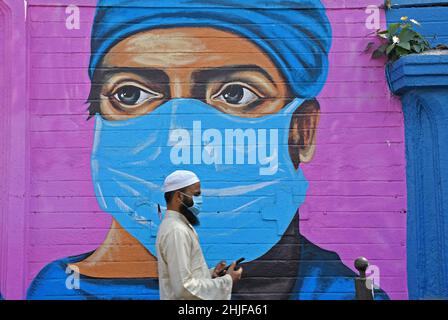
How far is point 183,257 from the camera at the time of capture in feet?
17.9

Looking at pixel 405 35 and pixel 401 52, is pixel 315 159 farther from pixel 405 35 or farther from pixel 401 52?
pixel 405 35

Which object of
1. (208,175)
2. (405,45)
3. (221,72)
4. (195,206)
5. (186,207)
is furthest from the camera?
(221,72)

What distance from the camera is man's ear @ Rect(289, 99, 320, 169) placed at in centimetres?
817

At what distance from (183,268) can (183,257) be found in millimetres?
72

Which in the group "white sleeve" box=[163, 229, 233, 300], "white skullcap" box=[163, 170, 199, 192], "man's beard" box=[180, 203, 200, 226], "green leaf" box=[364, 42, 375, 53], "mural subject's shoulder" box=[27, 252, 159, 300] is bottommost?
"mural subject's shoulder" box=[27, 252, 159, 300]

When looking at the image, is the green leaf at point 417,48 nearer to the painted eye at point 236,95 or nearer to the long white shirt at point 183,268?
the painted eye at point 236,95

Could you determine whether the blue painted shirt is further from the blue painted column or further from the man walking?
the man walking

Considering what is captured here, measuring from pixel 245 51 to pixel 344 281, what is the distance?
2432 mm

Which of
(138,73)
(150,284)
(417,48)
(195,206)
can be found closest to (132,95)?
Result: (138,73)

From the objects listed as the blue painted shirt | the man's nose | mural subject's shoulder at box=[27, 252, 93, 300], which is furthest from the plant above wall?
mural subject's shoulder at box=[27, 252, 93, 300]

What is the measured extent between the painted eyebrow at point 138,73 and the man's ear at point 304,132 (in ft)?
4.38

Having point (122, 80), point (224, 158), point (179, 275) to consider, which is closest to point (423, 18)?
point (224, 158)

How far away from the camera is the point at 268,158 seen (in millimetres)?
8141
